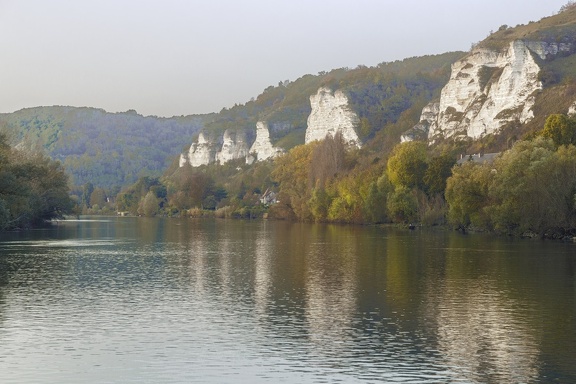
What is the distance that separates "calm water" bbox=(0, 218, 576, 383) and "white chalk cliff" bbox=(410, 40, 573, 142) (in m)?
95.5

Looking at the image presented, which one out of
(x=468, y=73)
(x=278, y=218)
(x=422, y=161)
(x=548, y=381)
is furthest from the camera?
(x=468, y=73)

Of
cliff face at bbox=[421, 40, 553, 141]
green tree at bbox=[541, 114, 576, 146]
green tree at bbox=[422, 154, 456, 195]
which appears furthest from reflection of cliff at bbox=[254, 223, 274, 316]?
cliff face at bbox=[421, 40, 553, 141]

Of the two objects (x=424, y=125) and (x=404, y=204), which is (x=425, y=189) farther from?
(x=424, y=125)

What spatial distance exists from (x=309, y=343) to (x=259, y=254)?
29.2 m

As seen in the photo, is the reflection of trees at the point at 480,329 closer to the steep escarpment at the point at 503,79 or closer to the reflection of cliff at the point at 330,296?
the reflection of cliff at the point at 330,296

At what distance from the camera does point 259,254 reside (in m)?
50.2

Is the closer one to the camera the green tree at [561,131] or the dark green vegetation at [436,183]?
the dark green vegetation at [436,183]

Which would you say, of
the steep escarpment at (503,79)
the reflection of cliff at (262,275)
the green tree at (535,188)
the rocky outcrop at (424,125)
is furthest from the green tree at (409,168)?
the rocky outcrop at (424,125)

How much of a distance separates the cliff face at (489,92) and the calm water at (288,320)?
9521cm

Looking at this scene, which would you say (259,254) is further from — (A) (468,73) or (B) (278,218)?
(A) (468,73)

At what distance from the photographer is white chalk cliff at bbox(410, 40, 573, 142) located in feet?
447

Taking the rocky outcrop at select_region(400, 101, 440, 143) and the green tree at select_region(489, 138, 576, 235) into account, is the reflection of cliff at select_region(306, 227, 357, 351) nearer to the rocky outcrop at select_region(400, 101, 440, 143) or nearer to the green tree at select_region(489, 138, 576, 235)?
the green tree at select_region(489, 138, 576, 235)

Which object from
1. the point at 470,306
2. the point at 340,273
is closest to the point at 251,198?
the point at 340,273

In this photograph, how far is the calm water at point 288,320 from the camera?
18172 millimetres
